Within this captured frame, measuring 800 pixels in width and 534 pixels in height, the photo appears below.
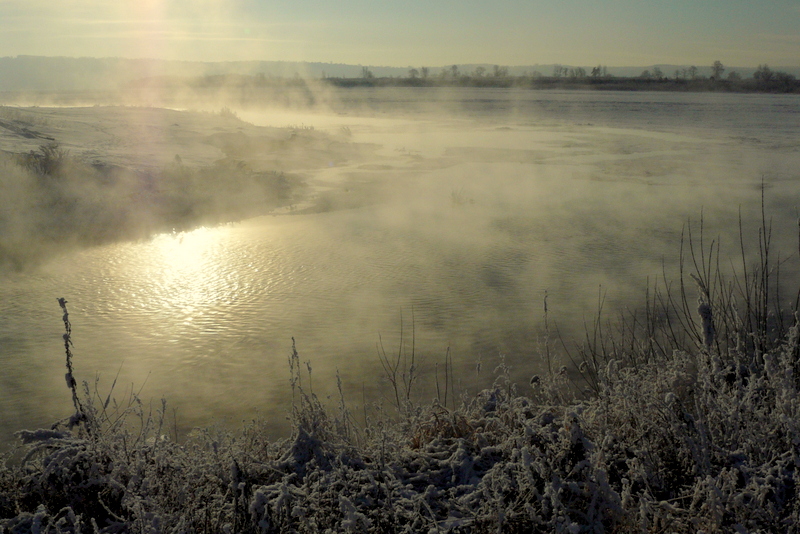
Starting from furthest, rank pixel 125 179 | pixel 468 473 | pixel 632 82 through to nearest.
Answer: pixel 632 82, pixel 125 179, pixel 468 473

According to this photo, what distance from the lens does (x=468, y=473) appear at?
2775 mm

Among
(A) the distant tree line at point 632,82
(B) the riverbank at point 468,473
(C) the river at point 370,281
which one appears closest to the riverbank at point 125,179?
(C) the river at point 370,281

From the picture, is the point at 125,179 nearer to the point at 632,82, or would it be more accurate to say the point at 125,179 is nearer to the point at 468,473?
the point at 468,473

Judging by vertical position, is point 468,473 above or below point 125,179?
below

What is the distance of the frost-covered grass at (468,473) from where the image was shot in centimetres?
231

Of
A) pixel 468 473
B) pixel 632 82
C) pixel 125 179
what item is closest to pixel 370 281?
pixel 468 473

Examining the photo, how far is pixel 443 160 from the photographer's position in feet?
50.4

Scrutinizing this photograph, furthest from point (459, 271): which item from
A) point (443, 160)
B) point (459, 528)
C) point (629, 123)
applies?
point (629, 123)

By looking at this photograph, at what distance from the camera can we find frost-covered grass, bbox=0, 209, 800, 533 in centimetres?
231

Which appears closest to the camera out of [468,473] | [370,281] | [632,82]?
[468,473]

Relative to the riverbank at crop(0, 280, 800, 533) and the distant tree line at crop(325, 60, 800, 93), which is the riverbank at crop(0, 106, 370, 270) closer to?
the riverbank at crop(0, 280, 800, 533)

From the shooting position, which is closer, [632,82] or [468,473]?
[468,473]

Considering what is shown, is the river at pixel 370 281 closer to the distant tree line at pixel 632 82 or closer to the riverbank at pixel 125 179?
the riverbank at pixel 125 179

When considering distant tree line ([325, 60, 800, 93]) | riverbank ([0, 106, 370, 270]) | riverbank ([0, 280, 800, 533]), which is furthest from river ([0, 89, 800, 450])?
distant tree line ([325, 60, 800, 93])
